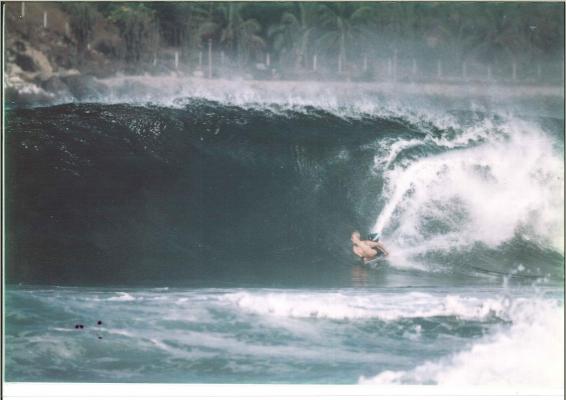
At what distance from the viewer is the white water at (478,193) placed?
5.12 meters

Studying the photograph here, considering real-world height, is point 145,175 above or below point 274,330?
above

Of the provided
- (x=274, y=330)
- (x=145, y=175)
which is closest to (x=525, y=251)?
(x=274, y=330)

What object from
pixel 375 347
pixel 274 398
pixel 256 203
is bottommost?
pixel 274 398

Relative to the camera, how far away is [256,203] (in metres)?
5.14

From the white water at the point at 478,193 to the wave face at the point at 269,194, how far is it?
10mm

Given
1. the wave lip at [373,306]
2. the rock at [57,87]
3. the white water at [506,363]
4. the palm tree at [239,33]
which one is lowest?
the white water at [506,363]

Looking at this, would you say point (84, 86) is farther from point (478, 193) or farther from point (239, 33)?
point (478, 193)

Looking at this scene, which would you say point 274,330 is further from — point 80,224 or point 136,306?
point 80,224

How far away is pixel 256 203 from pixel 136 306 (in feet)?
3.75

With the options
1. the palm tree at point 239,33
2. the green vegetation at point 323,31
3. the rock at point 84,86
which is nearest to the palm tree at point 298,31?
the green vegetation at point 323,31

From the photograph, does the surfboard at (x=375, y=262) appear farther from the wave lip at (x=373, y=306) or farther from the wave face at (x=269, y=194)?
the wave lip at (x=373, y=306)

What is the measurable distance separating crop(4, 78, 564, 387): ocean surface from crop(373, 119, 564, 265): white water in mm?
10

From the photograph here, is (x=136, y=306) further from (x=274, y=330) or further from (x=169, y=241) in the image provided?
(x=274, y=330)

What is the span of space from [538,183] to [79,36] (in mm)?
3528
